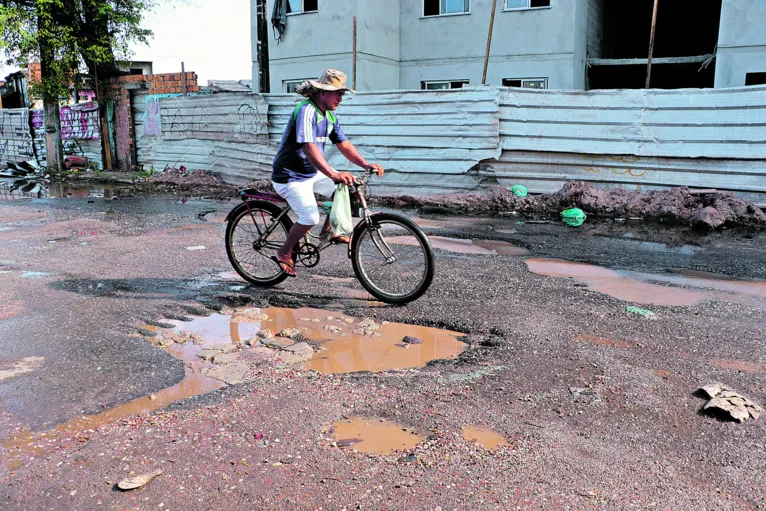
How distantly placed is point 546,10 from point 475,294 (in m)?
13.3

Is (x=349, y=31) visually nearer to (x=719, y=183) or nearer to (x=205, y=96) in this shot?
(x=205, y=96)

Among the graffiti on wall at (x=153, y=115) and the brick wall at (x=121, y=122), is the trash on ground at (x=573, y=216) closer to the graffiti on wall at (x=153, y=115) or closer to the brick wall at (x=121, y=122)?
the graffiti on wall at (x=153, y=115)

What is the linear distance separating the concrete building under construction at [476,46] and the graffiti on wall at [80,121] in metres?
5.18

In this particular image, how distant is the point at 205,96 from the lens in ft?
51.1

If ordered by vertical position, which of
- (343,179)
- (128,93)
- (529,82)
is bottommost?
A: (343,179)

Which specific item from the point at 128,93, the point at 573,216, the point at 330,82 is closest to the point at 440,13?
the point at 128,93

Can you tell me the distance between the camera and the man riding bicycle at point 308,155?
4730mm

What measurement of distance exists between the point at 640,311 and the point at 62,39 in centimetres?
1807

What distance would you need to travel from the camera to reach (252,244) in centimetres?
560

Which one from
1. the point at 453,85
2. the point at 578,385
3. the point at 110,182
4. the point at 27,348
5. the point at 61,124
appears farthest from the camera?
the point at 61,124

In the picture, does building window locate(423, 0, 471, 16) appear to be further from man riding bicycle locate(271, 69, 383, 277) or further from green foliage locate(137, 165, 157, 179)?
man riding bicycle locate(271, 69, 383, 277)

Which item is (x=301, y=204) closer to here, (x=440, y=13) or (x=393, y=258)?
(x=393, y=258)

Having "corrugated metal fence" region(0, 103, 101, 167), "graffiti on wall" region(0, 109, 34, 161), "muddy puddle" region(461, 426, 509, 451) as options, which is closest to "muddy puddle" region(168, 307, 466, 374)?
"muddy puddle" region(461, 426, 509, 451)

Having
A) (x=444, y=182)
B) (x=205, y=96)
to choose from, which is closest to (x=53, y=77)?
(x=205, y=96)
